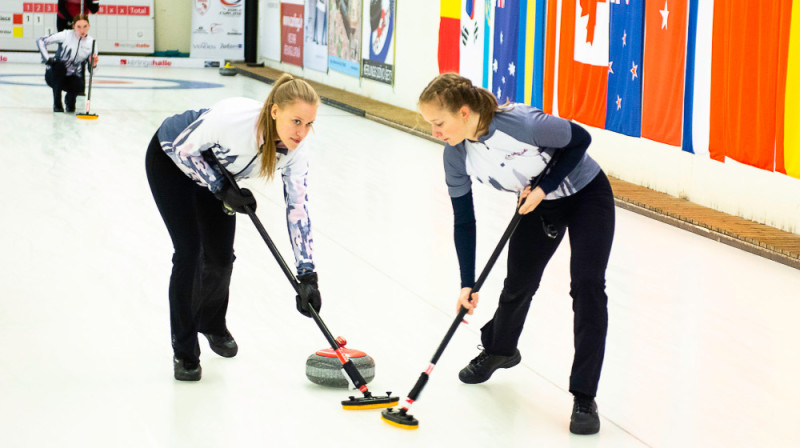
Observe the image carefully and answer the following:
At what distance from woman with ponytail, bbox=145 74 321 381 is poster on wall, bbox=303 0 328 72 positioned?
1200 centimetres

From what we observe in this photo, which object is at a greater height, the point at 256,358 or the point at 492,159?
the point at 492,159

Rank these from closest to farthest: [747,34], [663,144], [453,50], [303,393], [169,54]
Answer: [303,393], [747,34], [663,144], [453,50], [169,54]

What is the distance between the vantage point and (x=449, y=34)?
1129 centimetres

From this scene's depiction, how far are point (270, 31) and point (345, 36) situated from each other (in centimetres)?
431

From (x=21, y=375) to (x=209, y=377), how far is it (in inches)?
26.3

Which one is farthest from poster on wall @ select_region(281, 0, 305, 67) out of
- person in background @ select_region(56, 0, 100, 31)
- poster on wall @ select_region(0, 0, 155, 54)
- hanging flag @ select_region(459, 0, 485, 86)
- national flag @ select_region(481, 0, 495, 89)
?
national flag @ select_region(481, 0, 495, 89)

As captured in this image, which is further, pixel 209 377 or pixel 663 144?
pixel 663 144

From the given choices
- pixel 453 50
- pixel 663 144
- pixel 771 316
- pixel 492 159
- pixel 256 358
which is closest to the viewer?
pixel 492 159

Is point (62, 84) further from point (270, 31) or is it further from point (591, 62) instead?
point (270, 31)

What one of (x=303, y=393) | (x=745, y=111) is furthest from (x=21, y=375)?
(x=745, y=111)

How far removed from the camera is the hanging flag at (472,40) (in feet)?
34.1

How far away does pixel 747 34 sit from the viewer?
6.28m

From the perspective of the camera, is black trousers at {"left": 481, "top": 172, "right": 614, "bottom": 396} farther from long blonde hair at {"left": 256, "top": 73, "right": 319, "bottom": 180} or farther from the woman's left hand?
long blonde hair at {"left": 256, "top": 73, "right": 319, "bottom": 180}

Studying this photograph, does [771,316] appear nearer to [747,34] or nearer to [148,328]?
[747,34]
